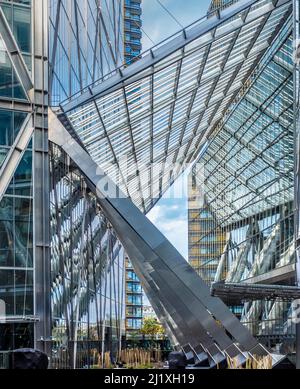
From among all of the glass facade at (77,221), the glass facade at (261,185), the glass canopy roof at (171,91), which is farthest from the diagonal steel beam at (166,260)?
the glass facade at (261,185)

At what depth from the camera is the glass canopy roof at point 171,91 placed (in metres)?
23.4

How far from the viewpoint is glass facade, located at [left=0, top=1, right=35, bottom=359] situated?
20.8 m

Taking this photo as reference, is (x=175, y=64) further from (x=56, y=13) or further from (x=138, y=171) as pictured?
(x=138, y=171)

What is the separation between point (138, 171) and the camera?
46625 mm

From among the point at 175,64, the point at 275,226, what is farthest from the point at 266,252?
the point at 175,64

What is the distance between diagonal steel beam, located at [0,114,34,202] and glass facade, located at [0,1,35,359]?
93 mm

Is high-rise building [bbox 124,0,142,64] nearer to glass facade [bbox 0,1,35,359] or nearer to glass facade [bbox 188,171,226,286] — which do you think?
glass facade [bbox 188,171,226,286]

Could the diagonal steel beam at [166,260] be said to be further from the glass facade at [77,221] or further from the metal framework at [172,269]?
the glass facade at [77,221]

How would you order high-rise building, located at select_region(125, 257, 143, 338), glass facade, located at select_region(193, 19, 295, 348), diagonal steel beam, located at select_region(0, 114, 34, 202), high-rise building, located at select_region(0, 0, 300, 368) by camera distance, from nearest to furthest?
diagonal steel beam, located at select_region(0, 114, 34, 202), high-rise building, located at select_region(0, 0, 300, 368), glass facade, located at select_region(193, 19, 295, 348), high-rise building, located at select_region(125, 257, 143, 338)

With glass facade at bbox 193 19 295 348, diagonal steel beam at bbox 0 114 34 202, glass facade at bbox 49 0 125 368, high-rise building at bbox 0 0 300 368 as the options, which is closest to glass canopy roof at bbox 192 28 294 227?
glass facade at bbox 193 19 295 348

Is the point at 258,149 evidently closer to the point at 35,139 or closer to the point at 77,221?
the point at 77,221

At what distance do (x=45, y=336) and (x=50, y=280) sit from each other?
194 cm

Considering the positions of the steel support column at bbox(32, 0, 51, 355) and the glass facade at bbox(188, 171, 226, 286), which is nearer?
the steel support column at bbox(32, 0, 51, 355)

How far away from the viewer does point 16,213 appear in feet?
70.6
